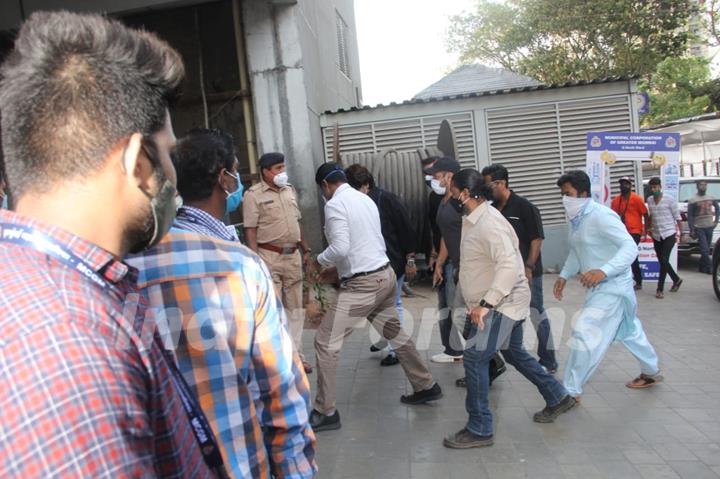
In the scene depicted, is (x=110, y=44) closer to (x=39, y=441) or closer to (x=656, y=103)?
(x=39, y=441)

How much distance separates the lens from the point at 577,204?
4.74m

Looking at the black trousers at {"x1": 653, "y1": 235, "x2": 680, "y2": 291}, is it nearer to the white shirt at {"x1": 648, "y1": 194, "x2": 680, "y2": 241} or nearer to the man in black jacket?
the white shirt at {"x1": 648, "y1": 194, "x2": 680, "y2": 241}

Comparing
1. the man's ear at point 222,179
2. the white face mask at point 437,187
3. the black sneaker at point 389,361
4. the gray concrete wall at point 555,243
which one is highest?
the man's ear at point 222,179

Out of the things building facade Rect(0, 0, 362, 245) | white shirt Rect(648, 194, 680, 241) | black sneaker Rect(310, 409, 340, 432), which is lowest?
black sneaker Rect(310, 409, 340, 432)

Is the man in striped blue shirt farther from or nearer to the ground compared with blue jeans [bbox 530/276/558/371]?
farther from the ground

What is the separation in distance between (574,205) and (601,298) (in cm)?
75

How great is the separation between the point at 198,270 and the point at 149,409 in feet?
2.22

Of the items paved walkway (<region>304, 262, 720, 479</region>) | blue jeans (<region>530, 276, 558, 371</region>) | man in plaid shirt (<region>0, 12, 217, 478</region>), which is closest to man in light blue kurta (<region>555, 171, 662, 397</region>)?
paved walkway (<region>304, 262, 720, 479</region>)

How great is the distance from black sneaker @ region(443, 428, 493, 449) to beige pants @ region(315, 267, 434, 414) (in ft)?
2.34

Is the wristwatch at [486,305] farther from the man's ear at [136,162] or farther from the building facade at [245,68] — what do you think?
the building facade at [245,68]

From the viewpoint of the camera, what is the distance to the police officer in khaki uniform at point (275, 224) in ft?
17.4

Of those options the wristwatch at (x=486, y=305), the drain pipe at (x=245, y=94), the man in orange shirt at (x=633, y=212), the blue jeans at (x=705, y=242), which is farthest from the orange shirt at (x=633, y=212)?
the wristwatch at (x=486, y=305)

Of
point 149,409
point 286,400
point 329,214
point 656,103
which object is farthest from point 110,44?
point 656,103

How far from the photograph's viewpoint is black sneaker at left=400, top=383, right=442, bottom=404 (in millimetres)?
4680
